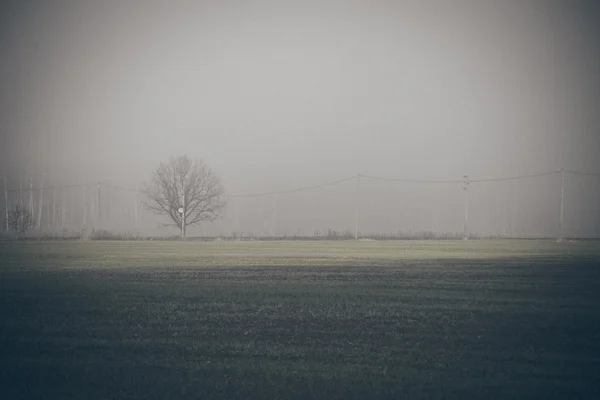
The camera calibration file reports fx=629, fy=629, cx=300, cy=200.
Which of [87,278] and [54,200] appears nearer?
[87,278]

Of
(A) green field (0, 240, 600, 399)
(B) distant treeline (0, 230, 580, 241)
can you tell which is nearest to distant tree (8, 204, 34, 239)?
(B) distant treeline (0, 230, 580, 241)

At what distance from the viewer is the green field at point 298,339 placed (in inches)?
264

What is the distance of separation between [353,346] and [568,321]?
4389 millimetres

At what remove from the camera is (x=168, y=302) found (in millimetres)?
13336

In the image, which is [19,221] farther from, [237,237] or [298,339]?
[298,339]

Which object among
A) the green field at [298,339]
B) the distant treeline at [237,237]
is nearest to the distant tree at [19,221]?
the distant treeline at [237,237]

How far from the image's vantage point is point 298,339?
922 centimetres

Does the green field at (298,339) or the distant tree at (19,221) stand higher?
the distant tree at (19,221)

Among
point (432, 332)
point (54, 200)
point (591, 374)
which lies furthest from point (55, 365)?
point (54, 200)

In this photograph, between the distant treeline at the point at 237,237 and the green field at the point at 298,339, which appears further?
the distant treeline at the point at 237,237

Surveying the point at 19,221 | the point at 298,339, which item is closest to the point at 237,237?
the point at 19,221

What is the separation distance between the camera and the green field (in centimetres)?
671

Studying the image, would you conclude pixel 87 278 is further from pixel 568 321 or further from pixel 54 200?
pixel 54 200

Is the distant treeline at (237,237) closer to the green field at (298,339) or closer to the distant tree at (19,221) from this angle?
the distant tree at (19,221)
